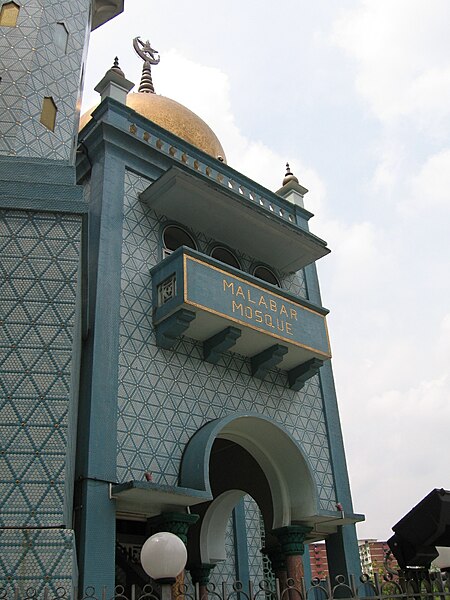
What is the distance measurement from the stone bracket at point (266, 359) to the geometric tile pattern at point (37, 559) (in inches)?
229

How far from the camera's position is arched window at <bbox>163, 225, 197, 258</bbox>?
1194 centimetres

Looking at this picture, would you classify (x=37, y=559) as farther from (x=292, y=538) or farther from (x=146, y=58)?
Result: (x=146, y=58)

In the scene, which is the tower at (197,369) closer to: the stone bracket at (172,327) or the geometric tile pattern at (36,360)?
the stone bracket at (172,327)

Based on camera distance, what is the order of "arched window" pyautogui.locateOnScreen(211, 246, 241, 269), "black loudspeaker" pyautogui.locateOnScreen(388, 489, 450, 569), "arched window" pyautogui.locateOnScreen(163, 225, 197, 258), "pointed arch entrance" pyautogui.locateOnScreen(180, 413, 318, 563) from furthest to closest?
"arched window" pyautogui.locateOnScreen(211, 246, 241, 269), "arched window" pyautogui.locateOnScreen(163, 225, 197, 258), "pointed arch entrance" pyautogui.locateOnScreen(180, 413, 318, 563), "black loudspeaker" pyautogui.locateOnScreen(388, 489, 450, 569)

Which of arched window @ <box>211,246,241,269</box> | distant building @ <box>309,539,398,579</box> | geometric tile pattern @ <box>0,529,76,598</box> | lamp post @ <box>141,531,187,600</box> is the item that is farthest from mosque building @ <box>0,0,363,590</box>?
lamp post @ <box>141,531,187,600</box>

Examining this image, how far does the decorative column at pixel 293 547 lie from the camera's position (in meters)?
10.7

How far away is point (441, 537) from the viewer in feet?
18.3

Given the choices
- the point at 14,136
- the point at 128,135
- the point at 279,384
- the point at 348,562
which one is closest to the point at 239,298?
the point at 279,384

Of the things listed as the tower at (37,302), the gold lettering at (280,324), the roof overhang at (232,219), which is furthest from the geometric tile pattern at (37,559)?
the roof overhang at (232,219)

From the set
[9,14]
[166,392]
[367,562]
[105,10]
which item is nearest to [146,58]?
[105,10]

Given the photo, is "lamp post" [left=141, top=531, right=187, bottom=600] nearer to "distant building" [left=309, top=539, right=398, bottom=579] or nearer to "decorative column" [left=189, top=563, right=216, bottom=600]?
"distant building" [left=309, top=539, right=398, bottom=579]

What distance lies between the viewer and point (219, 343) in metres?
10.8

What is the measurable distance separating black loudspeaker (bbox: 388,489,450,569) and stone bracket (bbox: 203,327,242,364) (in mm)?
5358

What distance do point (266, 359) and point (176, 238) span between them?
291 cm
